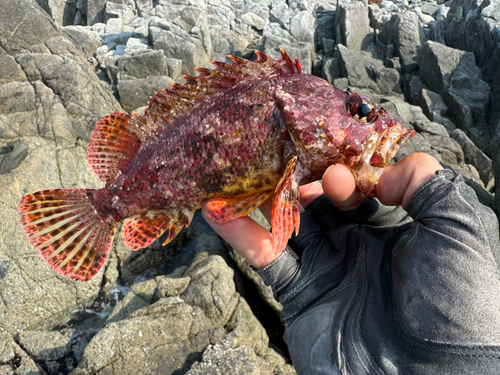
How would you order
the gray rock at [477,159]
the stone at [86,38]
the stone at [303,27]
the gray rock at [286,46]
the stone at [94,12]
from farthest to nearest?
the stone at [94,12] < the stone at [303,27] < the stone at [86,38] < the gray rock at [286,46] < the gray rock at [477,159]

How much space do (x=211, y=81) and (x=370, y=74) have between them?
1259cm

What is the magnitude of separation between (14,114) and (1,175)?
74.6 inches

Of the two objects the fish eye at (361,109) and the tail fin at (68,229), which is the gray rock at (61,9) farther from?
the fish eye at (361,109)

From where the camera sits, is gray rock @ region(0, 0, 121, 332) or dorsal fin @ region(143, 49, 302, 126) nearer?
dorsal fin @ region(143, 49, 302, 126)

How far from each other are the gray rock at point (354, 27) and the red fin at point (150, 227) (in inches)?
649

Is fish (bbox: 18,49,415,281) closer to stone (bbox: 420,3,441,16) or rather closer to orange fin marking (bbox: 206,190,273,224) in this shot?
orange fin marking (bbox: 206,190,273,224)

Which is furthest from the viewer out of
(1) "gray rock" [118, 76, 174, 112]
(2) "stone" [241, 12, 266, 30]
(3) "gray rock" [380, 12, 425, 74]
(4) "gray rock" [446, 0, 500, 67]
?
(2) "stone" [241, 12, 266, 30]

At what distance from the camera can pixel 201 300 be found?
4906mm

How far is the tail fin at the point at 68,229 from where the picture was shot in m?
2.70

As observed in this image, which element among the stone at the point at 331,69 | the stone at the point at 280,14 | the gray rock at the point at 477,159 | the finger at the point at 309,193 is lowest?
the gray rock at the point at 477,159

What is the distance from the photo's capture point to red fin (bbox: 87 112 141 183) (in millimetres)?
2801

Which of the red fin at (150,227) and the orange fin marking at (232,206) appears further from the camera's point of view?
the red fin at (150,227)

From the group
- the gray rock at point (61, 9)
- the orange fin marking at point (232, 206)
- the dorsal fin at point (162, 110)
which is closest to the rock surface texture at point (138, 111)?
the orange fin marking at point (232, 206)

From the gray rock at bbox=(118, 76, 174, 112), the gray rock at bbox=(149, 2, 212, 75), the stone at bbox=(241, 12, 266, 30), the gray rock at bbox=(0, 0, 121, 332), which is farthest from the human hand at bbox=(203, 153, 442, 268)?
the stone at bbox=(241, 12, 266, 30)
